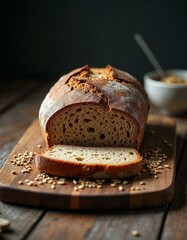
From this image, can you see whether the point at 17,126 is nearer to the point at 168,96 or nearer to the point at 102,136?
the point at 102,136

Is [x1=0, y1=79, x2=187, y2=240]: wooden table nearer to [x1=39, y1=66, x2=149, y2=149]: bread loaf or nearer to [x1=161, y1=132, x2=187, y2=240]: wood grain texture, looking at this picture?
[x1=161, y1=132, x2=187, y2=240]: wood grain texture

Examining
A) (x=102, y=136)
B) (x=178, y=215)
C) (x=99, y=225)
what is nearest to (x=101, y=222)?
(x=99, y=225)

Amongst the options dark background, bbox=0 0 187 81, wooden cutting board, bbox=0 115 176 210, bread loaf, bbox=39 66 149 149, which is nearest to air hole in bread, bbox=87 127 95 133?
bread loaf, bbox=39 66 149 149

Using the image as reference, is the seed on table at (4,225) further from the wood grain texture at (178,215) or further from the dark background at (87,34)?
the dark background at (87,34)

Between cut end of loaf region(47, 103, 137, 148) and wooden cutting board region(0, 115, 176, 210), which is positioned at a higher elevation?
cut end of loaf region(47, 103, 137, 148)

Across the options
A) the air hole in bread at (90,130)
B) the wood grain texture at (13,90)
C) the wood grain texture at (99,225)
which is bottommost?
the wood grain texture at (13,90)

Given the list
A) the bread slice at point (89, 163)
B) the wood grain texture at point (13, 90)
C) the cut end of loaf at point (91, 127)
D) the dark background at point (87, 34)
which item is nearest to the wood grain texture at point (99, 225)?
the bread slice at point (89, 163)
